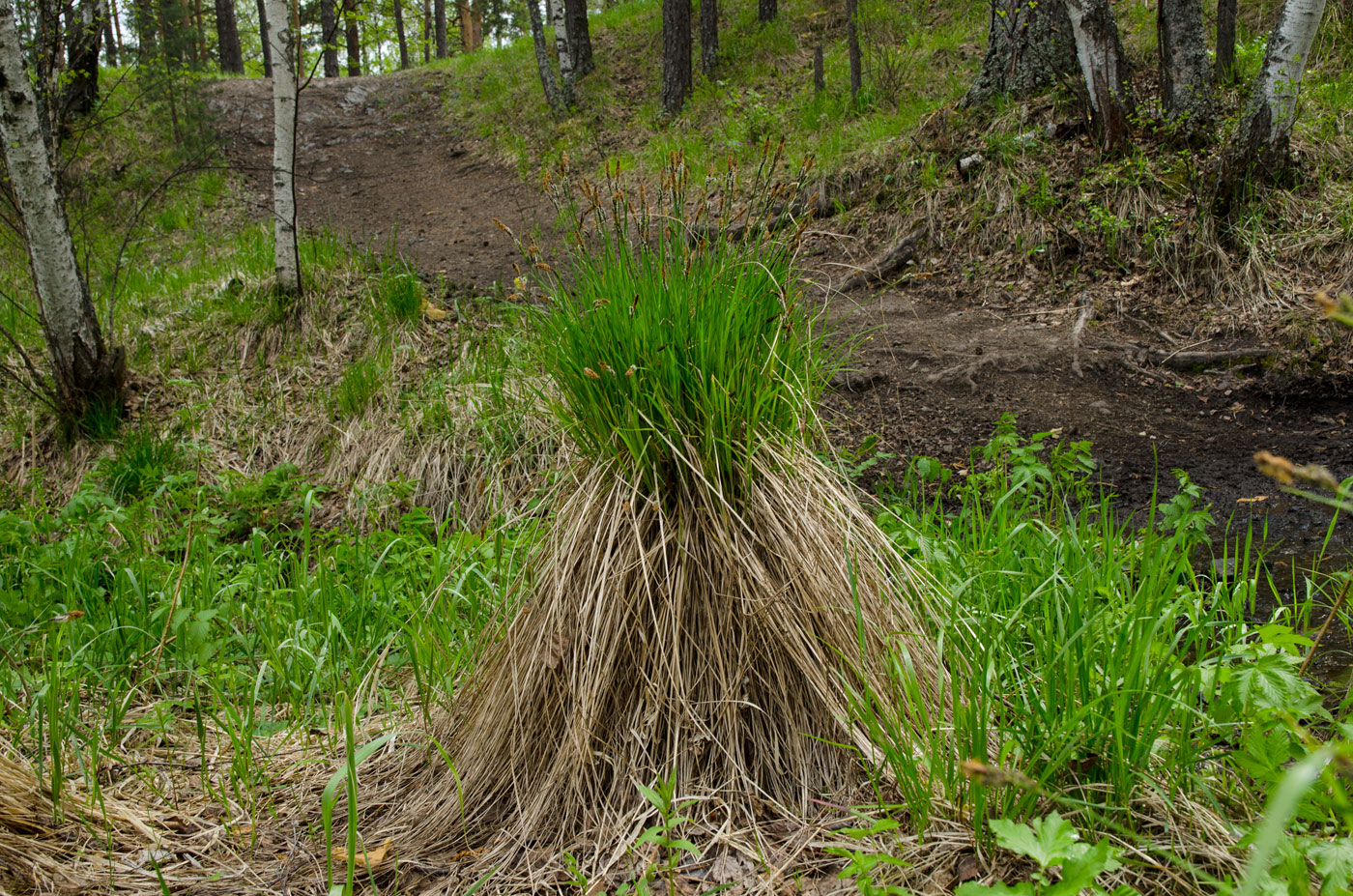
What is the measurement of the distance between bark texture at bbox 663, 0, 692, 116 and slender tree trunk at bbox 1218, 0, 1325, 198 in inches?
304

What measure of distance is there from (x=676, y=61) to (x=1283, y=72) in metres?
8.23

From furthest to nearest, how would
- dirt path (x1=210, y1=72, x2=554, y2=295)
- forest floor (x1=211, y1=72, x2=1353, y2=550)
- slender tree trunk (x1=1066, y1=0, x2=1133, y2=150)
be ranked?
dirt path (x1=210, y1=72, x2=554, y2=295) → slender tree trunk (x1=1066, y1=0, x2=1133, y2=150) → forest floor (x1=211, y1=72, x2=1353, y2=550)

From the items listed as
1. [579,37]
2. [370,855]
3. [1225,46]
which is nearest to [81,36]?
[370,855]

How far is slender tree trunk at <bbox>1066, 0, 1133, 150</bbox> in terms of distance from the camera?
6285mm

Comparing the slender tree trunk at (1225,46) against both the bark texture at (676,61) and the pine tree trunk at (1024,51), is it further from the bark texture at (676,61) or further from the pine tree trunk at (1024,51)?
the bark texture at (676,61)

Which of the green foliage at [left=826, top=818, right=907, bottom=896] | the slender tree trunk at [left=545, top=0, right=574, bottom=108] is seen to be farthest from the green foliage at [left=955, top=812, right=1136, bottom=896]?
the slender tree trunk at [left=545, top=0, right=574, bottom=108]

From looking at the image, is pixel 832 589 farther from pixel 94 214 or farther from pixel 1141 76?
pixel 94 214

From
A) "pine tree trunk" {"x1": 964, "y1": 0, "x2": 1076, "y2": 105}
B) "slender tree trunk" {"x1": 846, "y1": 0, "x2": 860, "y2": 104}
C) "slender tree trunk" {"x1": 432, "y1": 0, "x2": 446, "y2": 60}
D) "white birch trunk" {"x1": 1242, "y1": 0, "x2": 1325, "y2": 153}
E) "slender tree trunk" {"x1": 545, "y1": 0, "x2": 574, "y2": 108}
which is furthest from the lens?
"slender tree trunk" {"x1": 432, "y1": 0, "x2": 446, "y2": 60}

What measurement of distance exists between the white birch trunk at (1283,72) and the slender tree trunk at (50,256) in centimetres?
794

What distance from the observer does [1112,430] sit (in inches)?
172

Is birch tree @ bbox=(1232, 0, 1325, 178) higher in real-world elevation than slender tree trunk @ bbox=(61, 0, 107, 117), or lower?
lower

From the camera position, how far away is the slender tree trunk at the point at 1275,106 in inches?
201

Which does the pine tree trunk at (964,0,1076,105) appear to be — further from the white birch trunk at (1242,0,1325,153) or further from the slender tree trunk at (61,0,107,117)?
the slender tree trunk at (61,0,107,117)

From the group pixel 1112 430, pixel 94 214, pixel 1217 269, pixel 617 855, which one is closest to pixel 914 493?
pixel 1112 430
